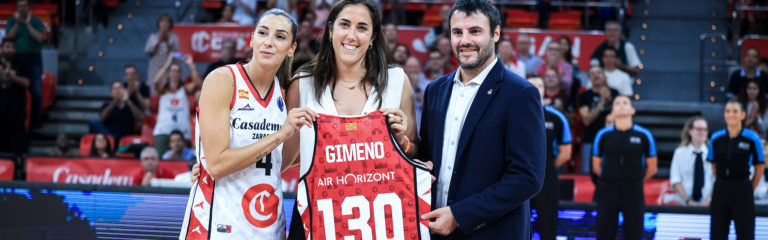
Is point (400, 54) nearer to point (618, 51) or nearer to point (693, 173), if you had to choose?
point (618, 51)

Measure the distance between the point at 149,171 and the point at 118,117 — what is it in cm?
251

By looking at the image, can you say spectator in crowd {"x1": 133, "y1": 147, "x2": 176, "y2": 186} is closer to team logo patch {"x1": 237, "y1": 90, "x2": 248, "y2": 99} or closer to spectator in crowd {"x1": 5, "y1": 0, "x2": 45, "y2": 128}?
spectator in crowd {"x1": 5, "y1": 0, "x2": 45, "y2": 128}

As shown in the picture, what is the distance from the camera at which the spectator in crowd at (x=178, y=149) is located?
10.1 meters

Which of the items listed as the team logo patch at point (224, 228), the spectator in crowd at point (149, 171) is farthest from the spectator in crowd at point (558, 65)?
the team logo patch at point (224, 228)

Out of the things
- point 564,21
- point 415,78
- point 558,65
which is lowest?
point 415,78

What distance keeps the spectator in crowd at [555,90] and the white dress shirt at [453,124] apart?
254 inches

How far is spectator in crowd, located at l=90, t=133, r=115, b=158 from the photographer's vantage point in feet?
33.6

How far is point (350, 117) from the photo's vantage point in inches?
139

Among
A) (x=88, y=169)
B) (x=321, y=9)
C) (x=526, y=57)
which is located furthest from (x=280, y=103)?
(x=321, y=9)

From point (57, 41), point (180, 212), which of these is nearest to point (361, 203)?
point (180, 212)

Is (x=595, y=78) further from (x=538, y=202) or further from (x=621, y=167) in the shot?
(x=538, y=202)

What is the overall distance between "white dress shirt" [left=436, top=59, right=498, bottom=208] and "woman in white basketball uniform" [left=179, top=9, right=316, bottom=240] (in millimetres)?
684

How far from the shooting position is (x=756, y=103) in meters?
10.8

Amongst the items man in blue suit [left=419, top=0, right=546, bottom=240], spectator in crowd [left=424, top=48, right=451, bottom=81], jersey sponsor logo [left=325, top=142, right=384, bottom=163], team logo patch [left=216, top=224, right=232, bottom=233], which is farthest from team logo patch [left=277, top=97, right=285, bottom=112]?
spectator in crowd [left=424, top=48, right=451, bottom=81]
